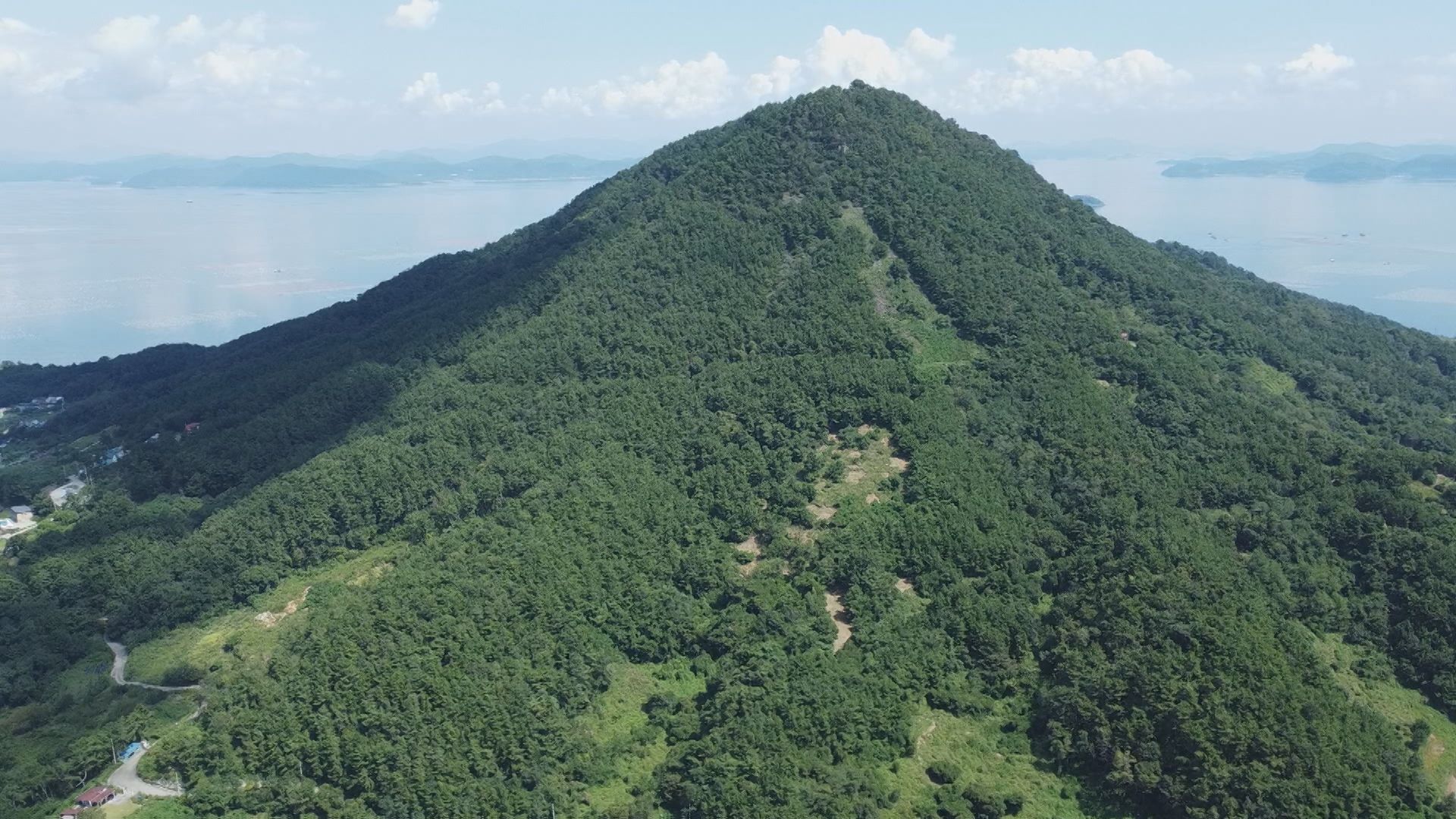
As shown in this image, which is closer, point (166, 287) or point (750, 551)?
point (750, 551)

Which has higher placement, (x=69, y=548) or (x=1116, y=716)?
(x=69, y=548)

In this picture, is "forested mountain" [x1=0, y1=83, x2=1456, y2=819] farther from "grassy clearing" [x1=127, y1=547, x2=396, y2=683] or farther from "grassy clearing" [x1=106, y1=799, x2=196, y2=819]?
"grassy clearing" [x1=106, y1=799, x2=196, y2=819]

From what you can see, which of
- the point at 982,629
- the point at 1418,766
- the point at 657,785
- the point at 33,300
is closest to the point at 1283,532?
the point at 1418,766

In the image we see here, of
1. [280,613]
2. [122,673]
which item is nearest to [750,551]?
[280,613]

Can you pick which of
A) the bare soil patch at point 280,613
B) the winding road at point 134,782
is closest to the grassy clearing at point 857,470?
the bare soil patch at point 280,613

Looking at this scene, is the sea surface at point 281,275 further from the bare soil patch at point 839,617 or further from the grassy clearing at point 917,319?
the bare soil patch at point 839,617

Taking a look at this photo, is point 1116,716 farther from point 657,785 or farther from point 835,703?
point 657,785

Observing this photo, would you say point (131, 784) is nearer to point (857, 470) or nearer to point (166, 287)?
point (857, 470)
